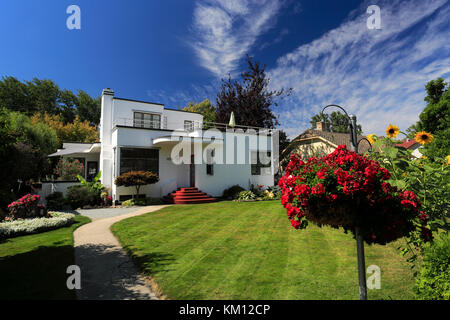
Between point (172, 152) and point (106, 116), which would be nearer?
point (172, 152)

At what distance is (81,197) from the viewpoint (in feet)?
43.9

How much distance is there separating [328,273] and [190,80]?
91.2 feet

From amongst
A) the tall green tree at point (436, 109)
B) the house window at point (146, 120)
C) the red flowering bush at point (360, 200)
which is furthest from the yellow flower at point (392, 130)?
the house window at point (146, 120)

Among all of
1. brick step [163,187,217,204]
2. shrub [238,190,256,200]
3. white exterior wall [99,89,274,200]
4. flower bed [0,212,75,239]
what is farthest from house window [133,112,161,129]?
flower bed [0,212,75,239]

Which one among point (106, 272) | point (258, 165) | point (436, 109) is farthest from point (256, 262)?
point (258, 165)

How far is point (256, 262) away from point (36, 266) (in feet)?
16.1

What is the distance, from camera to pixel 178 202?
47.4 ft

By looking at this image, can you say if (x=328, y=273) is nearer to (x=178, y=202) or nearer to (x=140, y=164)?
(x=178, y=202)

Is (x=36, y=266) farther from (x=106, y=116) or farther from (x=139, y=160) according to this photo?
(x=106, y=116)

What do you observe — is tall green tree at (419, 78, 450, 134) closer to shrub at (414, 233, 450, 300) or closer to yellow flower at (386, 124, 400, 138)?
yellow flower at (386, 124, 400, 138)

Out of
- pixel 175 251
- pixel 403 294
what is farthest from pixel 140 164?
pixel 403 294

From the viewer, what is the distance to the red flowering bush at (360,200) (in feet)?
7.62

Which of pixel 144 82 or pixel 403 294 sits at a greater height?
pixel 144 82

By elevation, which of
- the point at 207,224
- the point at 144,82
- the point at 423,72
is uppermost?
the point at 144,82
